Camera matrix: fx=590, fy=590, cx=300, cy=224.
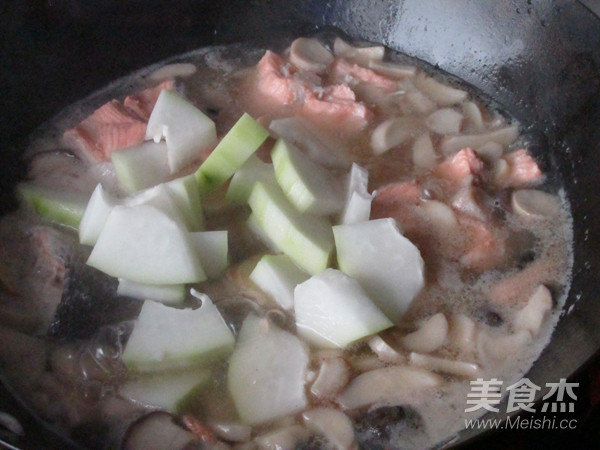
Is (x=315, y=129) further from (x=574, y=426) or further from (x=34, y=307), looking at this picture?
(x=574, y=426)

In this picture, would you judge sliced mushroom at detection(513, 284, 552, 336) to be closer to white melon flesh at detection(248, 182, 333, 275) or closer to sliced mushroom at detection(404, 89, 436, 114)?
white melon flesh at detection(248, 182, 333, 275)

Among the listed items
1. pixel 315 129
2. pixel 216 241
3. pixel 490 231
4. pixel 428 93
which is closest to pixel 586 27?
pixel 428 93

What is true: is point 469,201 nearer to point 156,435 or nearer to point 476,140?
point 476,140

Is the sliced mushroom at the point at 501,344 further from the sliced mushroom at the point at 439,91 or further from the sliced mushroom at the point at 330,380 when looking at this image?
the sliced mushroom at the point at 439,91

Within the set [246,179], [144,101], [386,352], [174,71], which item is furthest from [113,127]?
[386,352]

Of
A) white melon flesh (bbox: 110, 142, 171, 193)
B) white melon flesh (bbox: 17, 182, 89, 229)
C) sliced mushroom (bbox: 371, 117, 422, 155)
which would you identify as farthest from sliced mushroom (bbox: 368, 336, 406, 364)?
white melon flesh (bbox: 17, 182, 89, 229)

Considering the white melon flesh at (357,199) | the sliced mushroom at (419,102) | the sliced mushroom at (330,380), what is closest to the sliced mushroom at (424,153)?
the sliced mushroom at (419,102)
